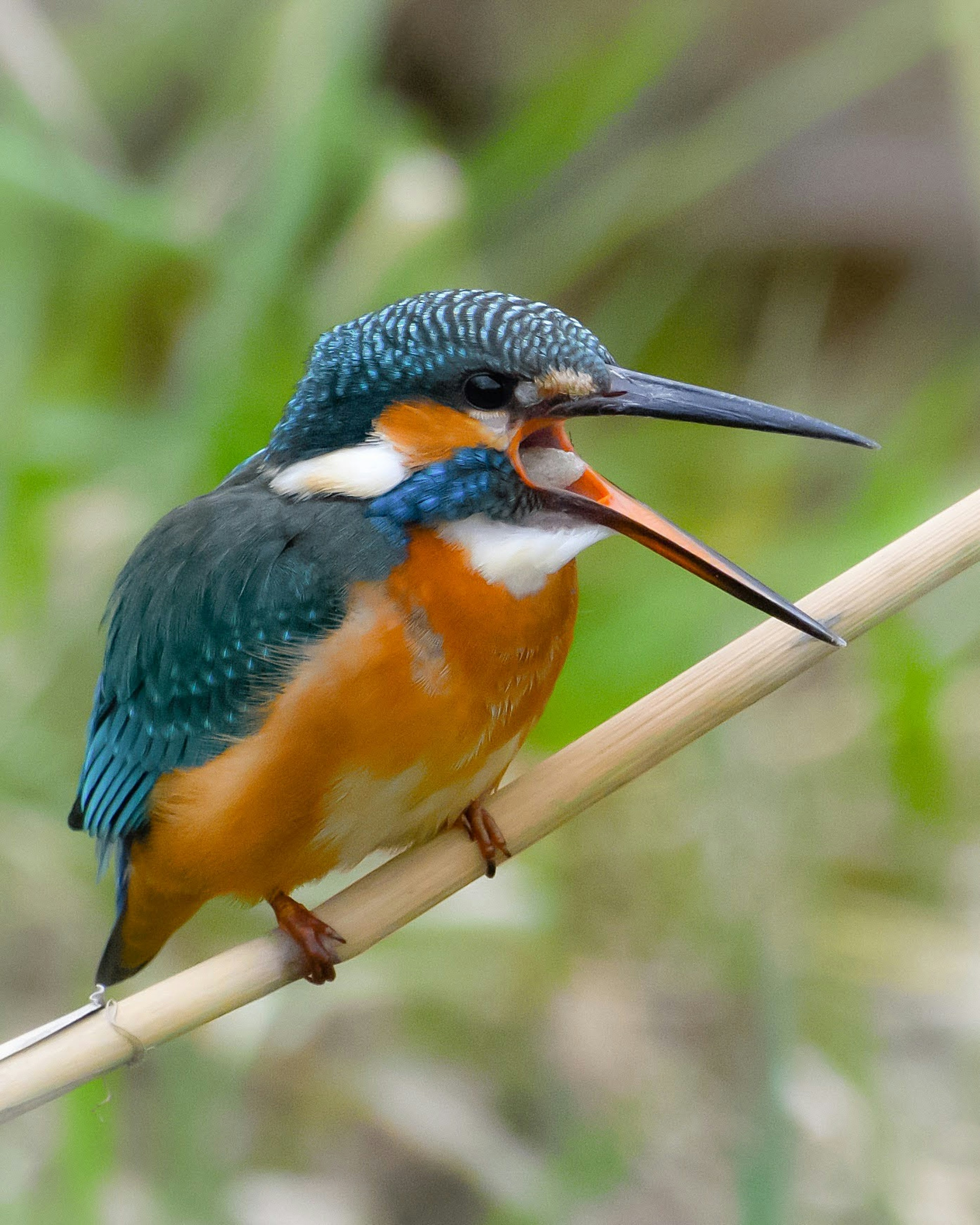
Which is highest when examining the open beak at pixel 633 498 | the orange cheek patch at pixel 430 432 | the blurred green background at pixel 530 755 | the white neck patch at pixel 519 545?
the orange cheek patch at pixel 430 432

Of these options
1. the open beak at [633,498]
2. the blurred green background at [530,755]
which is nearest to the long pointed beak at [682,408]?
the open beak at [633,498]

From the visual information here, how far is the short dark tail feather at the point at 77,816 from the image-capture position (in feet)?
4.59

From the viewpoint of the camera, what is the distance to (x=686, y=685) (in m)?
1.01

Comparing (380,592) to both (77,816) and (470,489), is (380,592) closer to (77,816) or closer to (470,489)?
(470,489)

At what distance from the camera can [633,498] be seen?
3.37ft

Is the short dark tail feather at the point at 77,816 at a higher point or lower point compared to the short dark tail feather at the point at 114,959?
higher

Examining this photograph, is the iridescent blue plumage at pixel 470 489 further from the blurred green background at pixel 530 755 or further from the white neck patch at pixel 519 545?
the blurred green background at pixel 530 755

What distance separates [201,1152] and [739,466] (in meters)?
1.51

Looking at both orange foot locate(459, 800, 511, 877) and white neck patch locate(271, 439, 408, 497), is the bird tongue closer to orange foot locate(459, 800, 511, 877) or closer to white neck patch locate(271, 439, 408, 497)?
white neck patch locate(271, 439, 408, 497)

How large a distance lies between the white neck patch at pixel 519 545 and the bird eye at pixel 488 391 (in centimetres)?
8

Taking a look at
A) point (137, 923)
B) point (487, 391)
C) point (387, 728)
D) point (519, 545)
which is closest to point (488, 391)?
point (487, 391)

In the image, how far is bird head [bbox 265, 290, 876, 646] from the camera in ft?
3.31

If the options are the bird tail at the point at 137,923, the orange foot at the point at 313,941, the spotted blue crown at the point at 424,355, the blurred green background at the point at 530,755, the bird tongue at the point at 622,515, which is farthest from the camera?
the blurred green background at the point at 530,755

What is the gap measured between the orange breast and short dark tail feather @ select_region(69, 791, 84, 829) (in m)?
0.21
